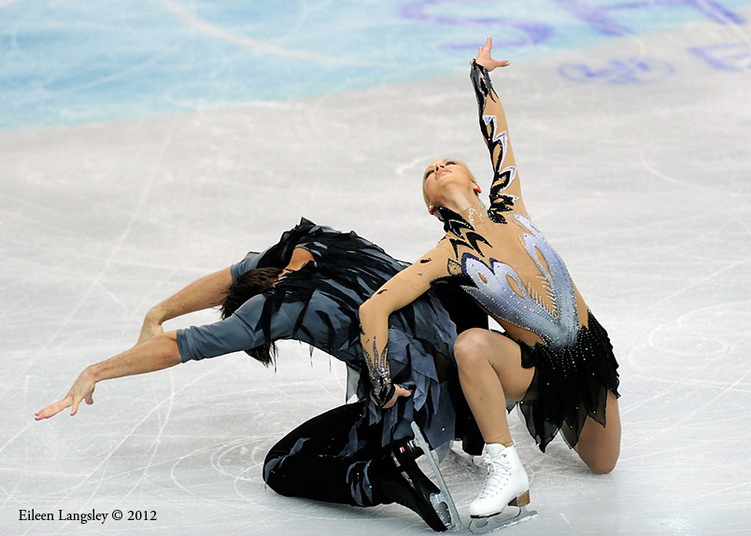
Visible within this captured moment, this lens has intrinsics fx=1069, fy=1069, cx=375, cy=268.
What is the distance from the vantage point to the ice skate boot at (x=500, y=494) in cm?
260

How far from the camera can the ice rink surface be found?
117 inches

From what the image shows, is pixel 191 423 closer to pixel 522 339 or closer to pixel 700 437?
pixel 522 339

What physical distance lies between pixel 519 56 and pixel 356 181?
2.30m

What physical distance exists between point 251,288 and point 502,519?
3.02ft

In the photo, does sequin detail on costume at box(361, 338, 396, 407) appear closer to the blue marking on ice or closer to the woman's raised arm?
the woman's raised arm

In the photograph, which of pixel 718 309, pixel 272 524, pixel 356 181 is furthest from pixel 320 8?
pixel 272 524

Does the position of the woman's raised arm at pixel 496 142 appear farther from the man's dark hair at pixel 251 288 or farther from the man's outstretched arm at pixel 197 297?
the man's outstretched arm at pixel 197 297

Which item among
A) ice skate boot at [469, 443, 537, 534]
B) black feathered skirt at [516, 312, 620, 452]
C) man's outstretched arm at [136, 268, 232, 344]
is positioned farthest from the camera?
man's outstretched arm at [136, 268, 232, 344]

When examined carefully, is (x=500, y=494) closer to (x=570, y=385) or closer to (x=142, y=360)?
(x=570, y=385)

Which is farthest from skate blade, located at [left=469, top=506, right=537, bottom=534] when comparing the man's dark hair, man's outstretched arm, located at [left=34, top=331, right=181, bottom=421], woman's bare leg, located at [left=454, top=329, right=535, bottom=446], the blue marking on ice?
the blue marking on ice

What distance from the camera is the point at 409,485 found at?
2.67 metres

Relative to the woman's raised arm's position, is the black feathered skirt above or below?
below

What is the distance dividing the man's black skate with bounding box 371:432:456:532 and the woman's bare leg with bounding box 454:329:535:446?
0.19 metres

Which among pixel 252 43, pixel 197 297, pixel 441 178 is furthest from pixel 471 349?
pixel 252 43
